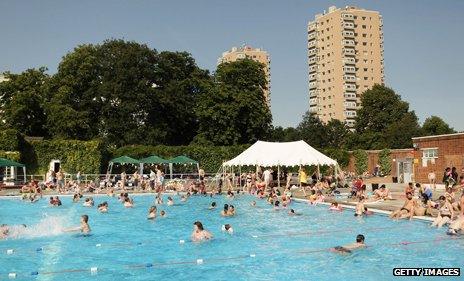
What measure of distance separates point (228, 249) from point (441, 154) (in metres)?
25.4

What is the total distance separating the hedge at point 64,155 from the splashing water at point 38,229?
23.6 metres

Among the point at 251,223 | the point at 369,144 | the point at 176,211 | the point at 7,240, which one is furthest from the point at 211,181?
the point at 369,144

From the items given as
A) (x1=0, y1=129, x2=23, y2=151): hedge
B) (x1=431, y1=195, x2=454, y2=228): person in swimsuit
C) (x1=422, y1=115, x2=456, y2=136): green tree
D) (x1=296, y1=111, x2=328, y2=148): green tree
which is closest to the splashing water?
(x1=431, y1=195, x2=454, y2=228): person in swimsuit

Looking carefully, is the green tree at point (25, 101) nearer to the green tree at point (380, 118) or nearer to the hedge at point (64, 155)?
the hedge at point (64, 155)

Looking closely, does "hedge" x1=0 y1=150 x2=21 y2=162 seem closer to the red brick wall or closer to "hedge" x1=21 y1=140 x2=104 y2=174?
"hedge" x1=21 y1=140 x2=104 y2=174

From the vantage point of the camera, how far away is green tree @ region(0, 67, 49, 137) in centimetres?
5788

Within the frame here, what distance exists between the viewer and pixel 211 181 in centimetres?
4394

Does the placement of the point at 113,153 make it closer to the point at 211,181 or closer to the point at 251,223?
the point at 211,181

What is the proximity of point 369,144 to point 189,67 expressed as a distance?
30238mm

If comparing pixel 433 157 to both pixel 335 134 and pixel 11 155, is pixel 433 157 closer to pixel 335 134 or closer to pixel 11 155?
pixel 11 155

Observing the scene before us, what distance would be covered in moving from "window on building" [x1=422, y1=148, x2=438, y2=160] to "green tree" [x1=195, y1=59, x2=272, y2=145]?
24.2 meters

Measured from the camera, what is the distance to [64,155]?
151 feet

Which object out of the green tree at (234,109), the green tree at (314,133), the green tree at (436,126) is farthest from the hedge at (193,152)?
the green tree at (436,126)

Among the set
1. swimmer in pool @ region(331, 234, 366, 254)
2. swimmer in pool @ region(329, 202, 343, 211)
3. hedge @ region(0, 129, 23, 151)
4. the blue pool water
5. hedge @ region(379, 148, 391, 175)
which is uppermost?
hedge @ region(0, 129, 23, 151)
